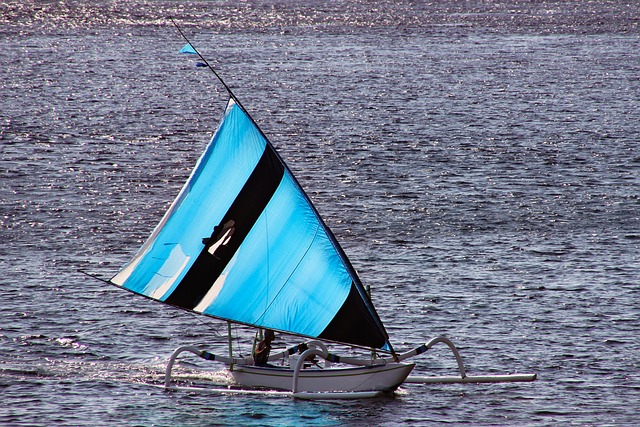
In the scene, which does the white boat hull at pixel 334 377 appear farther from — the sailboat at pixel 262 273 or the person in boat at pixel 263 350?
the person in boat at pixel 263 350

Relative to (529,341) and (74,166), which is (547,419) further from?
(74,166)

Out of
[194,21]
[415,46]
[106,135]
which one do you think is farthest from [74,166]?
[194,21]

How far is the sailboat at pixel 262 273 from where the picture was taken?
3812 centimetres

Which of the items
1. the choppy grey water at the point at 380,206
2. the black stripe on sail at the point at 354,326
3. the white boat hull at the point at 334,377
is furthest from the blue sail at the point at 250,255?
the choppy grey water at the point at 380,206

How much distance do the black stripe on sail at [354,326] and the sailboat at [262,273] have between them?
34mm

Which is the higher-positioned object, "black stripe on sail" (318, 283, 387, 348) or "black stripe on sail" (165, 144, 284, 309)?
"black stripe on sail" (165, 144, 284, 309)

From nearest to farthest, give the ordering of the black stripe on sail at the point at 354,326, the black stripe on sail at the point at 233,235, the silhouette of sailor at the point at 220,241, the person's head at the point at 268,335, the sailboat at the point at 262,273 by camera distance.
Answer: the black stripe on sail at the point at 354,326
the sailboat at the point at 262,273
the person's head at the point at 268,335
the black stripe on sail at the point at 233,235
the silhouette of sailor at the point at 220,241

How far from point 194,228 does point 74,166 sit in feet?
143

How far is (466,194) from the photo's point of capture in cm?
7288

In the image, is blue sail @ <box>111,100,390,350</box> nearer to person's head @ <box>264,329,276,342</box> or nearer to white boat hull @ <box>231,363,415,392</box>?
person's head @ <box>264,329,276,342</box>

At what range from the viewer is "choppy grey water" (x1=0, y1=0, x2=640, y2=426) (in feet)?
136

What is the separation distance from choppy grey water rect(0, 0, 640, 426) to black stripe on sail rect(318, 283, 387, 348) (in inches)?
100

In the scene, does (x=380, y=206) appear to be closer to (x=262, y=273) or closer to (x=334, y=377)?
(x=262, y=273)

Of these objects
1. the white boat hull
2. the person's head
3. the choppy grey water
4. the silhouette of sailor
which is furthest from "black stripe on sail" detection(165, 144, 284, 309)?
the choppy grey water
